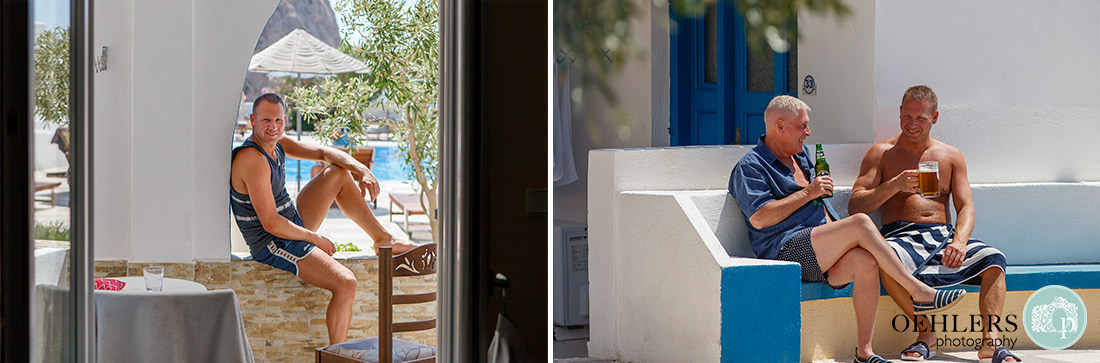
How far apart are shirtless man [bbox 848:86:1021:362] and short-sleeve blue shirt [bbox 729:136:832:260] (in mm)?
411

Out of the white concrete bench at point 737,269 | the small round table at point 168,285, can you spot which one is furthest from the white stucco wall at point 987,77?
the small round table at point 168,285

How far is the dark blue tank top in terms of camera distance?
13.2ft

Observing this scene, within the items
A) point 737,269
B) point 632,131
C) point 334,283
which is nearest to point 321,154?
point 334,283

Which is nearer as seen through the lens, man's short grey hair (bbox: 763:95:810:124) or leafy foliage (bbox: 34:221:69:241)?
leafy foliage (bbox: 34:221:69:241)

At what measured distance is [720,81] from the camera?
5.09 metres

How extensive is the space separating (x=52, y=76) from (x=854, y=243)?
285 centimetres

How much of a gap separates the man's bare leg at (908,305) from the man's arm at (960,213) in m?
0.24

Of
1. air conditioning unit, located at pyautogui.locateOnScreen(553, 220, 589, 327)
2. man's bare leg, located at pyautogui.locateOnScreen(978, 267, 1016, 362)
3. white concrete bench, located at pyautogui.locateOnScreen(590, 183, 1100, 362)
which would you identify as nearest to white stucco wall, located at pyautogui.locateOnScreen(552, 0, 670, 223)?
air conditioning unit, located at pyautogui.locateOnScreen(553, 220, 589, 327)

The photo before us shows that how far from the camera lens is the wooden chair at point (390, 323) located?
3.20m

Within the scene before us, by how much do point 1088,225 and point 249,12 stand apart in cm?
408

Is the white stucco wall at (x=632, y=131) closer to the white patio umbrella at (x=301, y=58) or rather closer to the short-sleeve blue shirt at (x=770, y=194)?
the short-sleeve blue shirt at (x=770, y=194)

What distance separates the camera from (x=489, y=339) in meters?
2.09

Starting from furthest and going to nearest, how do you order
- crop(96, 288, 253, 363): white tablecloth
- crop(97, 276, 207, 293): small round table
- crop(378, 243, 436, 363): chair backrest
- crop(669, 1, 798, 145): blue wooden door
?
crop(669, 1, 798, 145): blue wooden door → crop(97, 276, 207, 293): small round table → crop(378, 243, 436, 363): chair backrest → crop(96, 288, 253, 363): white tablecloth

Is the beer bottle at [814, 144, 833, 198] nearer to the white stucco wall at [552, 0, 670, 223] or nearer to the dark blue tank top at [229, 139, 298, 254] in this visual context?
the white stucco wall at [552, 0, 670, 223]
